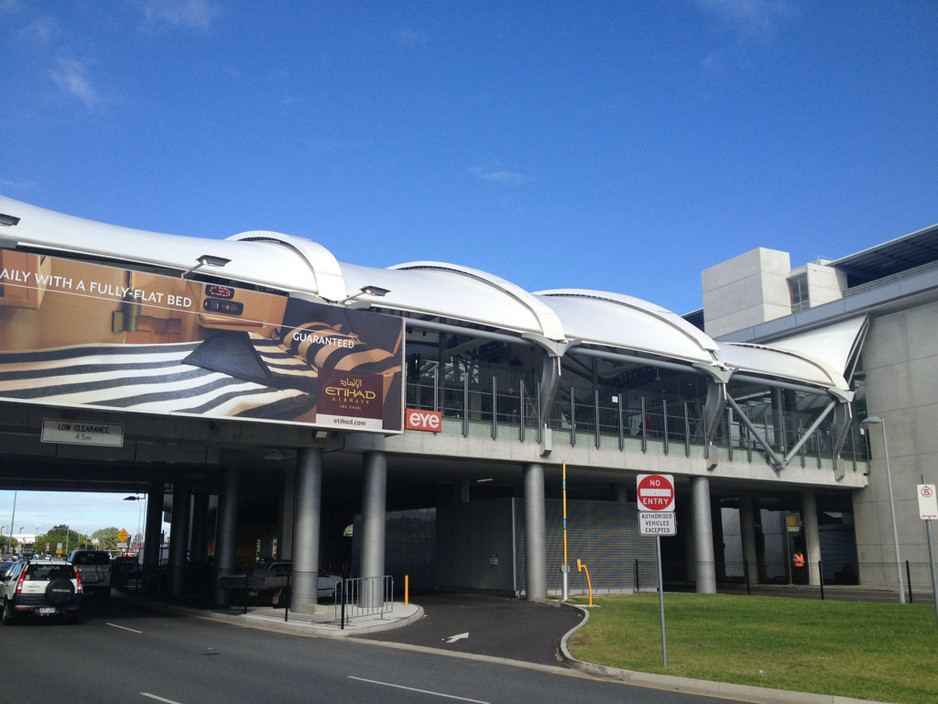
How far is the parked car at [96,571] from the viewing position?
35.9 m

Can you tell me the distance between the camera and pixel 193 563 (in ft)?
128

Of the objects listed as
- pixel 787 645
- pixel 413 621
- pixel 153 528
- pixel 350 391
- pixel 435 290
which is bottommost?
pixel 413 621

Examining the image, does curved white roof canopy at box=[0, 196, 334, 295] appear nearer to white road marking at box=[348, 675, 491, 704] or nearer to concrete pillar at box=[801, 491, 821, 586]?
white road marking at box=[348, 675, 491, 704]

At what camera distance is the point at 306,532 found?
25281 mm

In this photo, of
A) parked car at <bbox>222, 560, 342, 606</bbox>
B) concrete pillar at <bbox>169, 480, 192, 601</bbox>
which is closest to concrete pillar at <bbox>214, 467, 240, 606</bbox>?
concrete pillar at <bbox>169, 480, 192, 601</bbox>

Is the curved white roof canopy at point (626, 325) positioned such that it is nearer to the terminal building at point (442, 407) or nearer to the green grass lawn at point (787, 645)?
the terminal building at point (442, 407)

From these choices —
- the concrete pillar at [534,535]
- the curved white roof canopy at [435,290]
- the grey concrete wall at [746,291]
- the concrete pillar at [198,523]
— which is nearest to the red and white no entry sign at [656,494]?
the curved white roof canopy at [435,290]

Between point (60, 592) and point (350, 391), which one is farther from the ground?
point (350, 391)

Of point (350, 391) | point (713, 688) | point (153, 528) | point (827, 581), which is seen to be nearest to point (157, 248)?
point (350, 391)

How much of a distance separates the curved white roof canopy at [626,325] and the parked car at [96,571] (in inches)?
890

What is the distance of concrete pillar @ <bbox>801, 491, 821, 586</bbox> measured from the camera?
1698 inches

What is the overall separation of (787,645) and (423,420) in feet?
47.2

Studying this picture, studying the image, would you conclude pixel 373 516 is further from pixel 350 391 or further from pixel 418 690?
pixel 418 690

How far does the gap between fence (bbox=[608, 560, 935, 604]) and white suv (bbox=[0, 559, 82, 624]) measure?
71.9 ft
